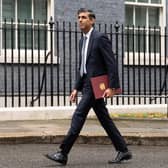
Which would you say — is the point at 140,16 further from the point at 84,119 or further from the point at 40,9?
the point at 84,119

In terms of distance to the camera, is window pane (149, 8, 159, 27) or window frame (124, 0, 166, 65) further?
window pane (149, 8, 159, 27)

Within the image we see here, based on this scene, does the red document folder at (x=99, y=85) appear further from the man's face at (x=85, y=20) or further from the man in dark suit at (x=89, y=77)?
the man's face at (x=85, y=20)

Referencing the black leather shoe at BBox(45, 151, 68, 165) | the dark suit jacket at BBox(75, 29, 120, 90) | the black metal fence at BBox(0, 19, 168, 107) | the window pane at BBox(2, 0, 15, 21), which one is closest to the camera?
the black leather shoe at BBox(45, 151, 68, 165)

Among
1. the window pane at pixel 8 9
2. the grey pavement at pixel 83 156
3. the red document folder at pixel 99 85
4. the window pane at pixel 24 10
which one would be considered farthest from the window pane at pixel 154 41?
the red document folder at pixel 99 85

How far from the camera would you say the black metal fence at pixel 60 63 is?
1341 cm

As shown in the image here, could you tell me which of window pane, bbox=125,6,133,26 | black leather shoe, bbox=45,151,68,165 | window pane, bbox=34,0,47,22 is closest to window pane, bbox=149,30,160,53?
window pane, bbox=125,6,133,26

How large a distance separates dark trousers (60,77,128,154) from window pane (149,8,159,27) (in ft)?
27.6

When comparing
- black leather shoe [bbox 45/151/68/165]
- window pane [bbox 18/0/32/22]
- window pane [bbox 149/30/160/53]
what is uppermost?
window pane [bbox 18/0/32/22]

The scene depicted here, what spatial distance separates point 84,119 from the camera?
313 inches

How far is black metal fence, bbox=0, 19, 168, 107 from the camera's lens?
13406 millimetres

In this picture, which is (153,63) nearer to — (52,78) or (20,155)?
(52,78)

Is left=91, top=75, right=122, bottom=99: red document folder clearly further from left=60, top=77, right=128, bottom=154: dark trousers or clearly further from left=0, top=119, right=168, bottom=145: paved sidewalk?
left=0, top=119, right=168, bottom=145: paved sidewalk

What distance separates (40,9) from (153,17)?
127 inches

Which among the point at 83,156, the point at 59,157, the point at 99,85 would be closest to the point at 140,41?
the point at 83,156
